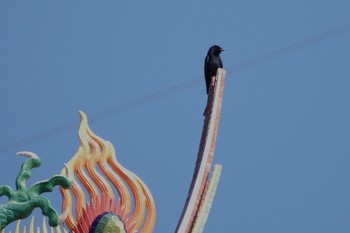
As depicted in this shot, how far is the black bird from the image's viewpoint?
28.7 meters

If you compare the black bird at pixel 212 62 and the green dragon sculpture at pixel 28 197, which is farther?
the black bird at pixel 212 62

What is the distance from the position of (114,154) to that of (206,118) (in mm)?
1881

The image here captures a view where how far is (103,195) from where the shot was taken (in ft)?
87.2

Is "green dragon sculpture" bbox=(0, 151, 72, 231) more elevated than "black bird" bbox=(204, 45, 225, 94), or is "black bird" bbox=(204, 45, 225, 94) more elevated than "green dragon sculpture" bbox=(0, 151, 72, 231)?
"black bird" bbox=(204, 45, 225, 94)

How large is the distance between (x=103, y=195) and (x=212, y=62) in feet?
11.2

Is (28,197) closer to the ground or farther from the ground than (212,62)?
closer to the ground

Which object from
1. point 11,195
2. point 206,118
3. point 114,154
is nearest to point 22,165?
point 11,195

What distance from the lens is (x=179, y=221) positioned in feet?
87.9

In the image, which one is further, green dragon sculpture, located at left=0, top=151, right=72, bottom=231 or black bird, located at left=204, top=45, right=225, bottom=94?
black bird, located at left=204, top=45, right=225, bottom=94

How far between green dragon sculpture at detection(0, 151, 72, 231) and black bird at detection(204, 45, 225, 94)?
4443mm

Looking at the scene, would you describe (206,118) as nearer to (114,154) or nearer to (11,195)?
(114,154)

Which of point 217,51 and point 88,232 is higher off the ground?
point 217,51

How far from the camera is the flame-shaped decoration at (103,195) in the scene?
1035 inches

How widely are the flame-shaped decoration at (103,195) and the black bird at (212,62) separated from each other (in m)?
2.52
